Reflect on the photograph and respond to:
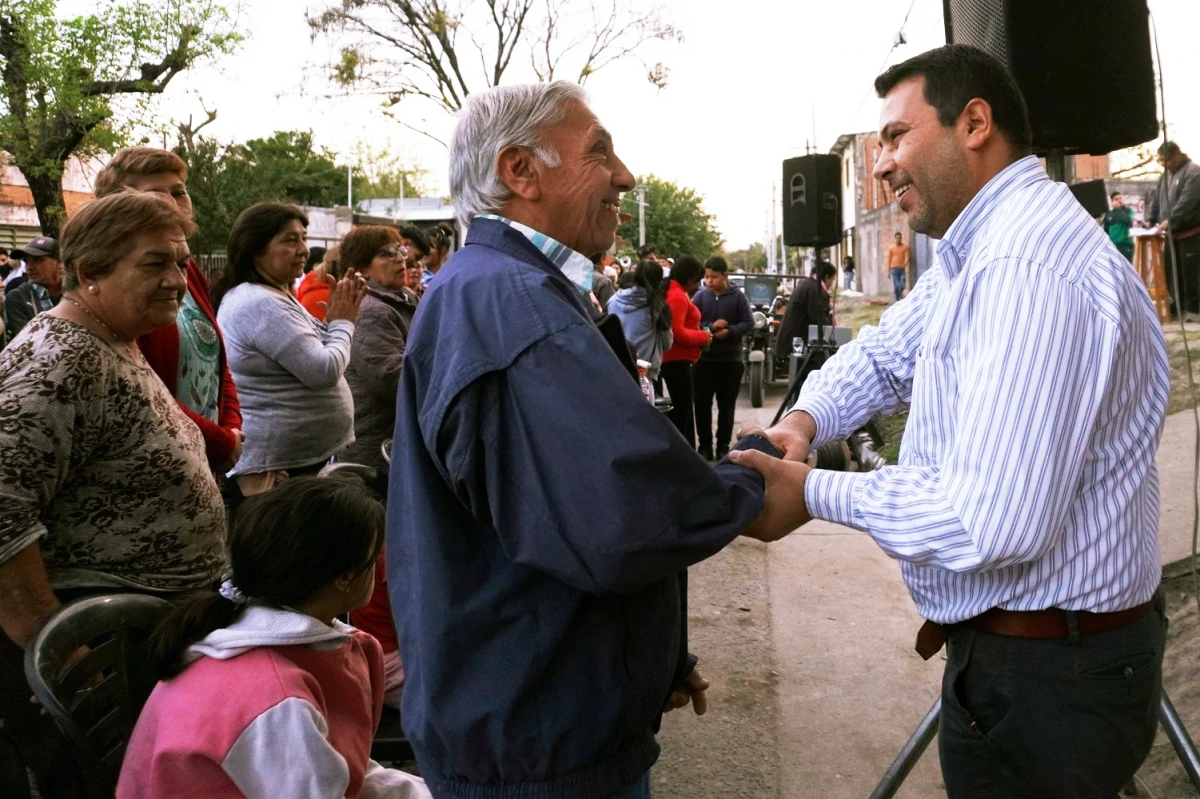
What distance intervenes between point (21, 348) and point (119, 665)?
0.74 meters

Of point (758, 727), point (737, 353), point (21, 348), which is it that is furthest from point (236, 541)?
point (737, 353)

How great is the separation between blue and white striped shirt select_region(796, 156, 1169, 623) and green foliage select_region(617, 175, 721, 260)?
57.8m

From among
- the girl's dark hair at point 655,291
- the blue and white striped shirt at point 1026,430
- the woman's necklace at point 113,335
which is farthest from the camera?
the girl's dark hair at point 655,291

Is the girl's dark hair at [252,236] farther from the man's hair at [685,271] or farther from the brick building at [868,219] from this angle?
the brick building at [868,219]

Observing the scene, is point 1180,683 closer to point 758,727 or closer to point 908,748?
point 758,727

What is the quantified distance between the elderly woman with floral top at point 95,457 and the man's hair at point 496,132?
1.19 metres

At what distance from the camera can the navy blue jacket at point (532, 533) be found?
1.32 m

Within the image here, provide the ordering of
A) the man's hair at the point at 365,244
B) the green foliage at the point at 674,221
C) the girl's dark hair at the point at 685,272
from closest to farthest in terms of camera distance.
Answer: the man's hair at the point at 365,244 < the girl's dark hair at the point at 685,272 < the green foliage at the point at 674,221

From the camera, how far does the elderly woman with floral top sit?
2203 millimetres

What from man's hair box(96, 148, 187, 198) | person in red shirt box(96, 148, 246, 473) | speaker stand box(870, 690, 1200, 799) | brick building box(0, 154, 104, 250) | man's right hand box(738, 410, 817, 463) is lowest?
speaker stand box(870, 690, 1200, 799)

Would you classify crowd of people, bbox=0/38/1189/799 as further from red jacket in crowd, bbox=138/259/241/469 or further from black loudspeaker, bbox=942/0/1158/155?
black loudspeaker, bbox=942/0/1158/155

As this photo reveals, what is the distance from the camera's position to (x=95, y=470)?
2.38 metres

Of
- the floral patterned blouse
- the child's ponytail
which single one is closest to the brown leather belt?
the child's ponytail

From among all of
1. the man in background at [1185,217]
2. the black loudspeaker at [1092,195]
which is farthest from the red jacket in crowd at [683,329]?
the black loudspeaker at [1092,195]
